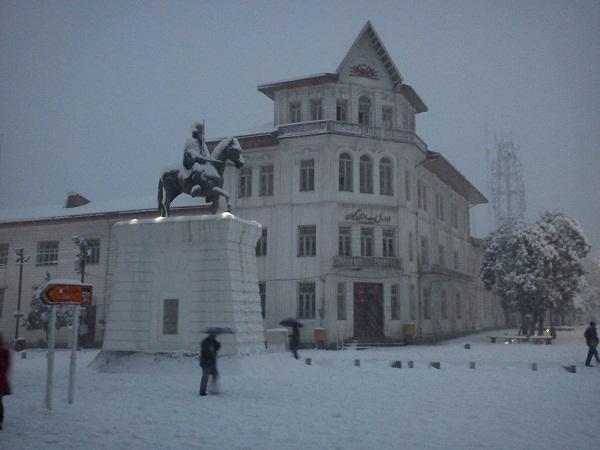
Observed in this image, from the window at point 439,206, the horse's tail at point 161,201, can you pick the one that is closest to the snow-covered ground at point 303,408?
the horse's tail at point 161,201

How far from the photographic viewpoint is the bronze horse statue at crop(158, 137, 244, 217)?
18844mm

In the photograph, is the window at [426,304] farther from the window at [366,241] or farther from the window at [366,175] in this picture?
the window at [366,175]

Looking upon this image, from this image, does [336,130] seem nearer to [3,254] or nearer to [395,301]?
[395,301]

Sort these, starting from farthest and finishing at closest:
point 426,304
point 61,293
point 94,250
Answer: point 94,250, point 426,304, point 61,293

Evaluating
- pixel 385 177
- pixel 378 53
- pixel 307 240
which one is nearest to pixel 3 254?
pixel 307 240

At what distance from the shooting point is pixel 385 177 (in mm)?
35469

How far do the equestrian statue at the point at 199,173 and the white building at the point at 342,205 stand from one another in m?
14.7

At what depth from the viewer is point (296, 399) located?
13047mm

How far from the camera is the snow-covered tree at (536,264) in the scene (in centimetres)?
3569

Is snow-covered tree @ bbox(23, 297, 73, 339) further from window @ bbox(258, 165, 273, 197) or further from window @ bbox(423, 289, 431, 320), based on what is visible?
window @ bbox(423, 289, 431, 320)

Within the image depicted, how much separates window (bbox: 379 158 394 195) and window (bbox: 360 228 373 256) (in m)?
2.65

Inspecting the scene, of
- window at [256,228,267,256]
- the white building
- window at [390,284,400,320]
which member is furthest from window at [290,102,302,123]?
window at [390,284,400,320]

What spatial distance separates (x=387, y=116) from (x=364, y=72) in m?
3.12

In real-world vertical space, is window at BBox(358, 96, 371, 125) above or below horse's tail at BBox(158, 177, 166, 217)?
above
